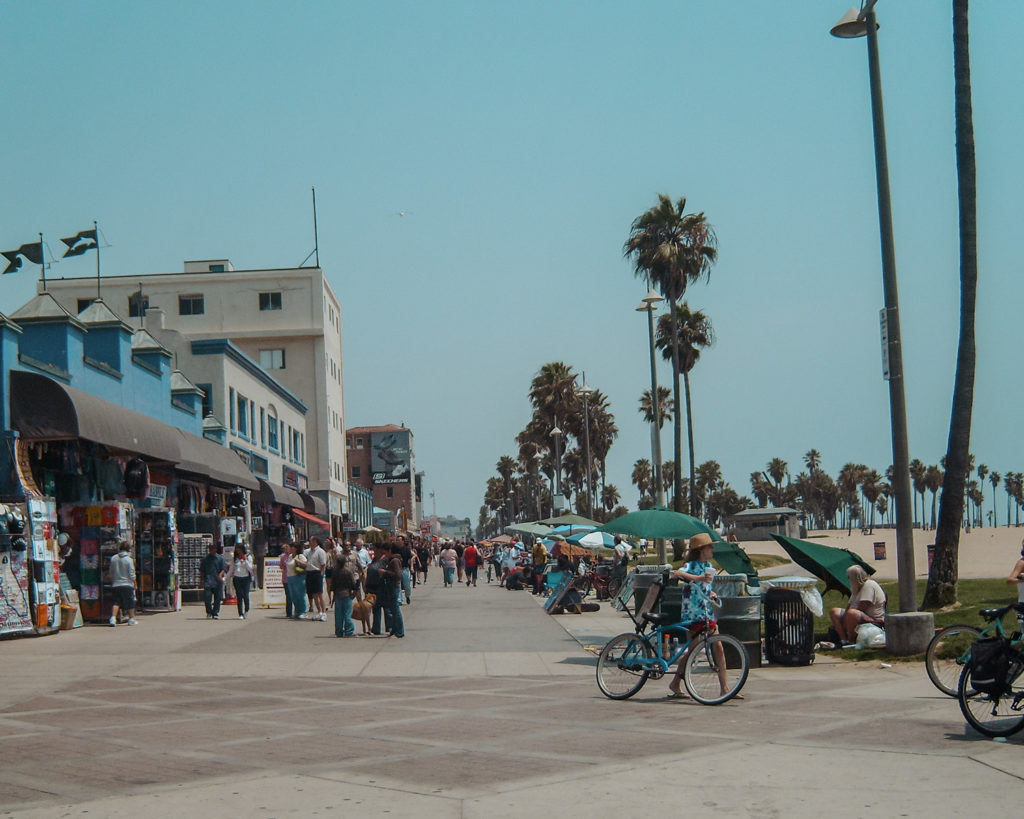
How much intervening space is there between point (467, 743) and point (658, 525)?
26.7 feet

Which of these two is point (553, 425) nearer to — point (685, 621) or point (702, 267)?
point (702, 267)

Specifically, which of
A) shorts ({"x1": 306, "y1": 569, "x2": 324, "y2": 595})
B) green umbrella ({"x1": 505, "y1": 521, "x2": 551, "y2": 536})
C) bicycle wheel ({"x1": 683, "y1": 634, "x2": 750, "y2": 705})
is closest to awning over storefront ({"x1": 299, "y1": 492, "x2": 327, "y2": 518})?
green umbrella ({"x1": 505, "y1": 521, "x2": 551, "y2": 536})

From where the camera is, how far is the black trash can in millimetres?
14875

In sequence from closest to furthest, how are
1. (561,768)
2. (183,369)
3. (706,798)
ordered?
(706,798)
(561,768)
(183,369)

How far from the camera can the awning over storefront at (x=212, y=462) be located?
97.8ft

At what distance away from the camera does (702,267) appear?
148ft

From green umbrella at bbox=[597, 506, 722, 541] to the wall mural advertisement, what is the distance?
12759 cm

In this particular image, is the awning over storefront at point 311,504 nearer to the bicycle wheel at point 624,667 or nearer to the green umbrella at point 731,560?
the green umbrella at point 731,560

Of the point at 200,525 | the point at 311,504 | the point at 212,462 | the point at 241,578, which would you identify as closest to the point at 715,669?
the point at 241,578

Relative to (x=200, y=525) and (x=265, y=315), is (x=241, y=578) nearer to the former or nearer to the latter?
(x=200, y=525)

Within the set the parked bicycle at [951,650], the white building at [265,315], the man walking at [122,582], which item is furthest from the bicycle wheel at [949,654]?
the white building at [265,315]

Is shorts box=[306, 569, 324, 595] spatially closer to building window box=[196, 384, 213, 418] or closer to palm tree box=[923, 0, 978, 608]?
palm tree box=[923, 0, 978, 608]

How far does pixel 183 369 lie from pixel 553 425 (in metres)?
41.4

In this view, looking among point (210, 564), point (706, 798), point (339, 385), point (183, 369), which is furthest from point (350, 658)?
point (339, 385)
